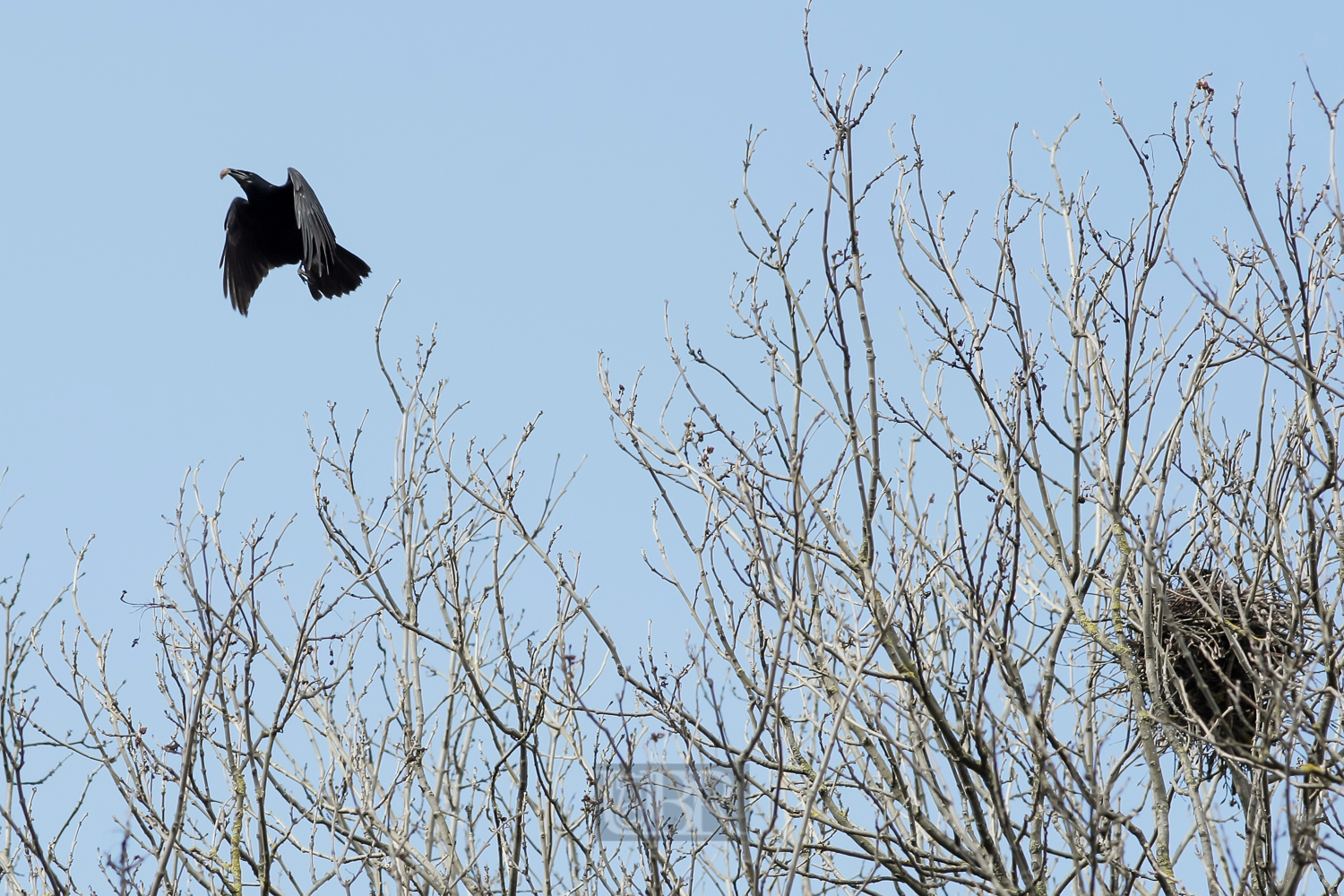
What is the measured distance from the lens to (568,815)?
4883 mm

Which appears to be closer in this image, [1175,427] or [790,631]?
[790,631]

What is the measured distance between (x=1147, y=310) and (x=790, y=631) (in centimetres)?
203

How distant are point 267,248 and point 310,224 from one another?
143cm

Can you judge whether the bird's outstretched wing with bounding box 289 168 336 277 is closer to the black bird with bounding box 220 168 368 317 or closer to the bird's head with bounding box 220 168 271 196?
the black bird with bounding box 220 168 368 317

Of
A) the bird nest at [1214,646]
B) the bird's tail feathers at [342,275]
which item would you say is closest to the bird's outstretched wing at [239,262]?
the bird's tail feathers at [342,275]

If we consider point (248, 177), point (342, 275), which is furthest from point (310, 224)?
point (248, 177)

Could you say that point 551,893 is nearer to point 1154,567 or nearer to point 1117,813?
point 1117,813

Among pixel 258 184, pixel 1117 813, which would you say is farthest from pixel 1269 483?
pixel 258 184

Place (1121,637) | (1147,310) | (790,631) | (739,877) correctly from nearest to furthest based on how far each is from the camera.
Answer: (790,631) < (739,877) < (1121,637) < (1147,310)

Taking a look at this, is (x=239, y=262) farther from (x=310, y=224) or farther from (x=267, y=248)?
(x=310, y=224)

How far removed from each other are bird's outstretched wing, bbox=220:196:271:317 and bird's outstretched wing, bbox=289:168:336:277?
1.09 meters

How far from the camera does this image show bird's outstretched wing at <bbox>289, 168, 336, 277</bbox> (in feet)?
22.6

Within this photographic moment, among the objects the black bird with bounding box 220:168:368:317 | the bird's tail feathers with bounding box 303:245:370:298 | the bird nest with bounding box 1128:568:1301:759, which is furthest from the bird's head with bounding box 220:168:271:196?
the bird nest with bounding box 1128:568:1301:759

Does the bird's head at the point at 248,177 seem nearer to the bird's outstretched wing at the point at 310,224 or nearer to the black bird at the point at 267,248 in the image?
the black bird at the point at 267,248
